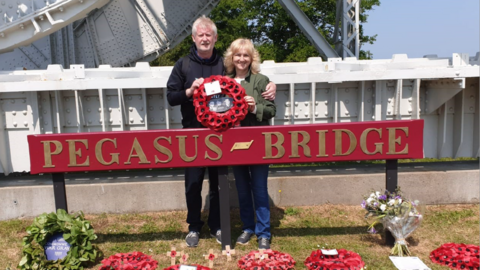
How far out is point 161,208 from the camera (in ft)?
18.1

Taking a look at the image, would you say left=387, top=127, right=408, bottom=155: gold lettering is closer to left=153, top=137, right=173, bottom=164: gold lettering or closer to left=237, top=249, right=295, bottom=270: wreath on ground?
left=237, top=249, right=295, bottom=270: wreath on ground

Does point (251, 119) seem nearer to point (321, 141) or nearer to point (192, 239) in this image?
point (321, 141)

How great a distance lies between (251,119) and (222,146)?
1.45 feet

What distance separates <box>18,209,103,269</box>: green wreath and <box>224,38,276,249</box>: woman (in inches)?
61.4

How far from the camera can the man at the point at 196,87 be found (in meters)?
3.94

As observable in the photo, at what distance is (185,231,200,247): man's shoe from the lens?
4367 mm

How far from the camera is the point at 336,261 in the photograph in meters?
3.74

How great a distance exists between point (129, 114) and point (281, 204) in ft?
7.89

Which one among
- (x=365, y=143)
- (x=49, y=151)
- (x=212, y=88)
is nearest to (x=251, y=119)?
(x=212, y=88)

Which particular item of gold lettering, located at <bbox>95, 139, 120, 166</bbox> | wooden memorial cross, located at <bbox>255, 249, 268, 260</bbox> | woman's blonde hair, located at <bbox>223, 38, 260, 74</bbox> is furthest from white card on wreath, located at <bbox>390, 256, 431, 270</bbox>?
gold lettering, located at <bbox>95, 139, 120, 166</bbox>

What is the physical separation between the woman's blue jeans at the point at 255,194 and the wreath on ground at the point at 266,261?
33 centimetres

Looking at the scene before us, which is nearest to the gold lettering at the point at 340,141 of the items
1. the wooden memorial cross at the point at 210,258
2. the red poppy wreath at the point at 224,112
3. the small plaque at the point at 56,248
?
the red poppy wreath at the point at 224,112

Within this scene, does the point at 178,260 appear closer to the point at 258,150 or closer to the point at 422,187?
the point at 258,150

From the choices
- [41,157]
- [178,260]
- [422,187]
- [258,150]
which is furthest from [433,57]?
[41,157]
